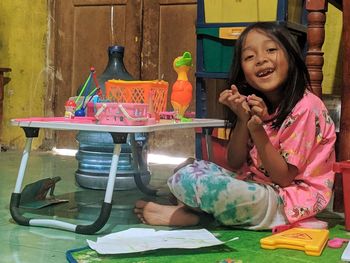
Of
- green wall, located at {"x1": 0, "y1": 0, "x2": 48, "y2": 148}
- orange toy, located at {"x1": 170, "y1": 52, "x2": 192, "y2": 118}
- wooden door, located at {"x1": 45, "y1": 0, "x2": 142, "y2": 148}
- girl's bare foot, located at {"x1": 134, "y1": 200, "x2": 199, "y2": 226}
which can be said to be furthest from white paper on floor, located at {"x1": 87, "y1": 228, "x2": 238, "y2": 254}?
green wall, located at {"x1": 0, "y1": 0, "x2": 48, "y2": 148}

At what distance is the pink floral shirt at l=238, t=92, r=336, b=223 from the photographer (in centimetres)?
146

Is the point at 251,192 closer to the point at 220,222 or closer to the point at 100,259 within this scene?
the point at 220,222

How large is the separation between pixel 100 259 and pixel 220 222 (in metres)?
0.43

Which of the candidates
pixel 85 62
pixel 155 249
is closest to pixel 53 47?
pixel 85 62

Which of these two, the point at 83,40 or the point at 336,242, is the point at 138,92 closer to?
the point at 336,242

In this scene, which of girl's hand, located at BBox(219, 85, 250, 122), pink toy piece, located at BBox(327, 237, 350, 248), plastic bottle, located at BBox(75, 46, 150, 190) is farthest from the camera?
plastic bottle, located at BBox(75, 46, 150, 190)

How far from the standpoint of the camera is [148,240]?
4.23ft

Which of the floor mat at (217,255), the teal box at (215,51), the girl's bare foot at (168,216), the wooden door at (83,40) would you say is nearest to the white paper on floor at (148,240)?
the floor mat at (217,255)

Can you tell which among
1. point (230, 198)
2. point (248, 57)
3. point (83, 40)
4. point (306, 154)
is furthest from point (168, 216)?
point (83, 40)

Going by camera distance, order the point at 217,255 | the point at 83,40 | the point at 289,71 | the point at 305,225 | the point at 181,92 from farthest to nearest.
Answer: the point at 83,40
the point at 181,92
the point at 289,71
the point at 305,225
the point at 217,255

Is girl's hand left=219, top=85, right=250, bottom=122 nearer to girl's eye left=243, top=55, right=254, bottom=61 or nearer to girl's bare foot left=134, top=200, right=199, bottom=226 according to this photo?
girl's eye left=243, top=55, right=254, bottom=61

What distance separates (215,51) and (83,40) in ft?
4.35

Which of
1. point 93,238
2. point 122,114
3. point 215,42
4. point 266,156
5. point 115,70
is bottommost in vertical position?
point 93,238

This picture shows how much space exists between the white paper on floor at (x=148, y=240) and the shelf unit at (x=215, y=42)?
727mm
